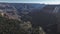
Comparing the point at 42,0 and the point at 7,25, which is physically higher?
the point at 42,0

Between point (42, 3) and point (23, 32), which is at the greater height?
point (42, 3)

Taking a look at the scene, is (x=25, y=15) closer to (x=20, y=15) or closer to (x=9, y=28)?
(x=20, y=15)

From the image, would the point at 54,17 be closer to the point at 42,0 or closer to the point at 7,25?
the point at 42,0

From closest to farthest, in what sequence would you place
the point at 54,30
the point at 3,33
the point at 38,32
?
the point at 3,33, the point at 38,32, the point at 54,30

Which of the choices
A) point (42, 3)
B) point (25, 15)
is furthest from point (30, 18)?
point (42, 3)

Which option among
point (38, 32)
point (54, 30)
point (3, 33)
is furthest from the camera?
point (54, 30)

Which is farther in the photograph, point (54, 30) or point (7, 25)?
point (54, 30)

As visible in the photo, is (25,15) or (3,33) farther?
(25,15)

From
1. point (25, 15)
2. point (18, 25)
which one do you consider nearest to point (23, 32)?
point (18, 25)

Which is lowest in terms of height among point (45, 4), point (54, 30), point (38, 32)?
point (54, 30)
